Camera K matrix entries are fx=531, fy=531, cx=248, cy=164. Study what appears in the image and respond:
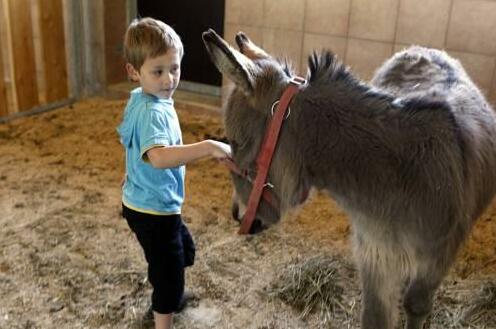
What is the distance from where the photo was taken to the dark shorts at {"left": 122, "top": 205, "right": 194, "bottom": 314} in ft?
5.95

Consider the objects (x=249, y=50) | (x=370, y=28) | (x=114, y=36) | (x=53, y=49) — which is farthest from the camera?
(x=114, y=36)

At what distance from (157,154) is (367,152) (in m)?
0.62

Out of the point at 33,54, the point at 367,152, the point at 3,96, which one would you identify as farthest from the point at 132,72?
the point at 33,54

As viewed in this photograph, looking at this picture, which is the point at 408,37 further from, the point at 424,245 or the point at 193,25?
the point at 424,245

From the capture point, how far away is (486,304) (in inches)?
89.6

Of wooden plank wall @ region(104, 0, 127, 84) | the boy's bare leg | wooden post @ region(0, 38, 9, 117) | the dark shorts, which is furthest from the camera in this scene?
wooden plank wall @ region(104, 0, 127, 84)

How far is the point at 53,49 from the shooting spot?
183 inches

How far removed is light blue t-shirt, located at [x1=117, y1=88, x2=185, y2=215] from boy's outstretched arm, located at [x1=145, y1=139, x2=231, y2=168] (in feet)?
0.09

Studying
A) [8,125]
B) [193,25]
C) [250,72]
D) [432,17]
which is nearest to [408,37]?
[432,17]

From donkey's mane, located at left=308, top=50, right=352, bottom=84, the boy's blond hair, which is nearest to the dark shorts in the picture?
the boy's blond hair

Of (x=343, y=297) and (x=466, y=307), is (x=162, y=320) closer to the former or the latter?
(x=343, y=297)

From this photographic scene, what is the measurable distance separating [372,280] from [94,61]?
155 inches

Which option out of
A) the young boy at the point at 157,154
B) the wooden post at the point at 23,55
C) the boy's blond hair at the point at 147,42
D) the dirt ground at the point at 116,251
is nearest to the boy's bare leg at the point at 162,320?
the young boy at the point at 157,154

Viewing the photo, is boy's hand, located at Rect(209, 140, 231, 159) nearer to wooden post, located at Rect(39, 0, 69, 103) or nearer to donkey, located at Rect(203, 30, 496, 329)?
donkey, located at Rect(203, 30, 496, 329)
